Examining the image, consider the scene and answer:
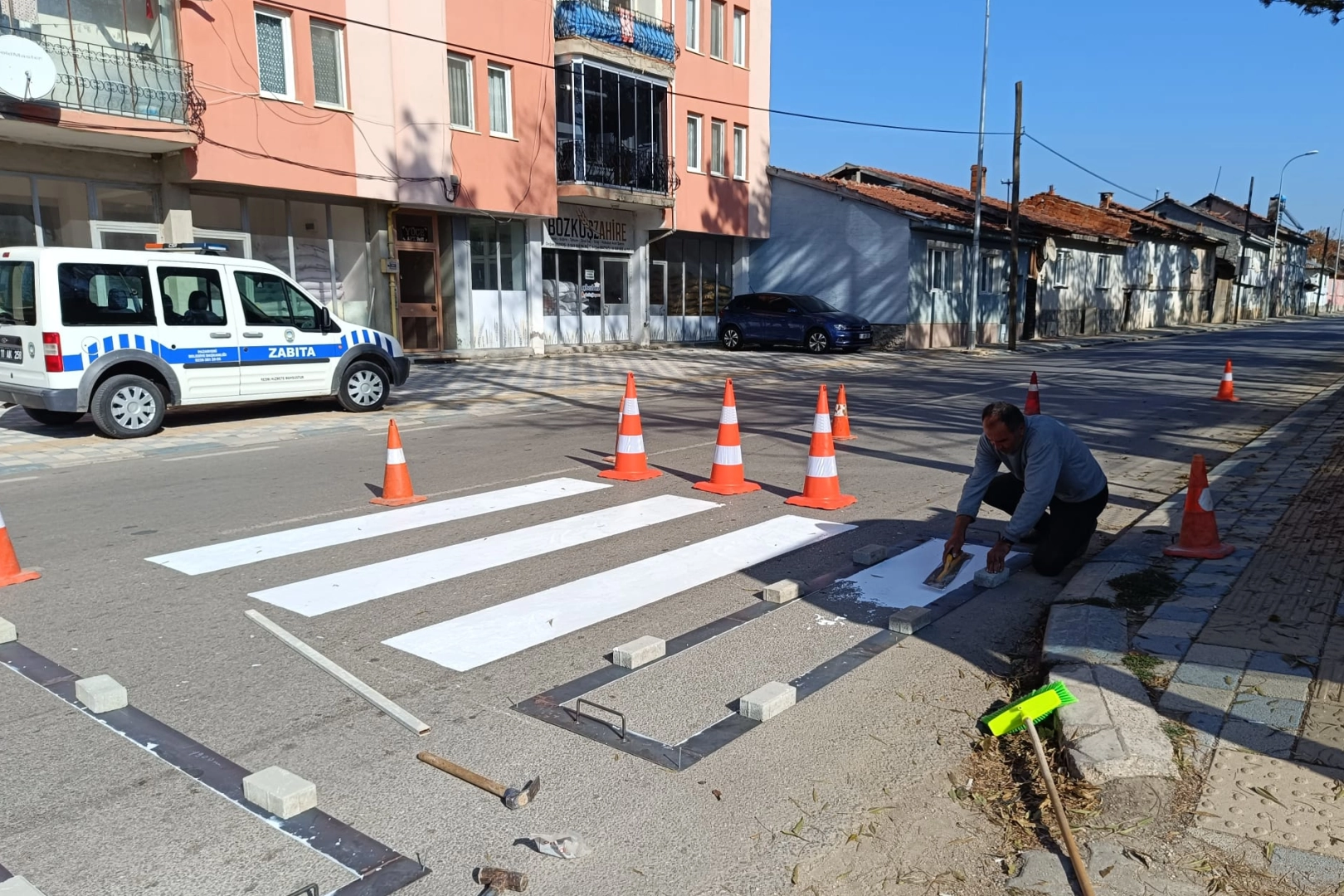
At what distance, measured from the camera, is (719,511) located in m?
7.59

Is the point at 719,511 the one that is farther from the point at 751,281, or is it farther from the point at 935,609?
the point at 751,281

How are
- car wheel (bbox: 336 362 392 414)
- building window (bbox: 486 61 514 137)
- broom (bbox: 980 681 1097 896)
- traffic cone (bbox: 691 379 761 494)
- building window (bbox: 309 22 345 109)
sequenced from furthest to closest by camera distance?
building window (bbox: 486 61 514 137) < building window (bbox: 309 22 345 109) < car wheel (bbox: 336 362 392 414) < traffic cone (bbox: 691 379 761 494) < broom (bbox: 980 681 1097 896)

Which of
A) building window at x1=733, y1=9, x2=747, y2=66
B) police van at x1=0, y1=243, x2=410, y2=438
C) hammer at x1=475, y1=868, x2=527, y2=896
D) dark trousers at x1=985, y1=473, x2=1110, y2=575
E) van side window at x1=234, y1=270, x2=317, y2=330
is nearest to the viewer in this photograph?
hammer at x1=475, y1=868, x2=527, y2=896

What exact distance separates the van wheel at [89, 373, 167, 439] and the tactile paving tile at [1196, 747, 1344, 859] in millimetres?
11368

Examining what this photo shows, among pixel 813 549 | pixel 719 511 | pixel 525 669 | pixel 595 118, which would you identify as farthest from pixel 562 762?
pixel 595 118

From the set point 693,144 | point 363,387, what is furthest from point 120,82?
point 693,144

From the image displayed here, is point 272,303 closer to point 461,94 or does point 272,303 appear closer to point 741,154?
point 461,94

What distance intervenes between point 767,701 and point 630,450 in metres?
5.11

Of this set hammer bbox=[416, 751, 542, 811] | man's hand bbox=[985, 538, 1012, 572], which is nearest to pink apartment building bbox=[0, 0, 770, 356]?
hammer bbox=[416, 751, 542, 811]

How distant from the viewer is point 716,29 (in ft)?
100

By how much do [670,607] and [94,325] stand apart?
8883mm

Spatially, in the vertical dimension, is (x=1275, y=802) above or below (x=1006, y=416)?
below

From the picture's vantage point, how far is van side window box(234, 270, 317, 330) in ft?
40.2

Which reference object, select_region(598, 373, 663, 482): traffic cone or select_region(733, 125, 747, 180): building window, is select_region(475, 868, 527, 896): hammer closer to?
select_region(598, 373, 663, 482): traffic cone
